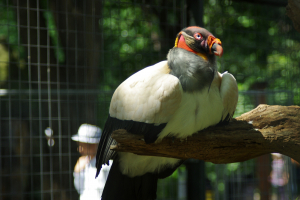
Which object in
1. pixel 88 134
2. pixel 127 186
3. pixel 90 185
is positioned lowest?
pixel 90 185

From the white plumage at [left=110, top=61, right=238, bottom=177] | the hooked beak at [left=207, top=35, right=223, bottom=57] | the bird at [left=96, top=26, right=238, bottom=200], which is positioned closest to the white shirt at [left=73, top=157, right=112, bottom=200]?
the bird at [left=96, top=26, right=238, bottom=200]

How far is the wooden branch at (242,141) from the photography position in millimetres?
1800

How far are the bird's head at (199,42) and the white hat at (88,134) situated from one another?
1.65 m

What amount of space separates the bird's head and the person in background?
1.64 metres

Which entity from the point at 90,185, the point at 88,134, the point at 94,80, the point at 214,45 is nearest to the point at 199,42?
the point at 214,45

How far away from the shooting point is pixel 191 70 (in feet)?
6.07

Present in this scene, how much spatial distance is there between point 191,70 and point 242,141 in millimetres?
583

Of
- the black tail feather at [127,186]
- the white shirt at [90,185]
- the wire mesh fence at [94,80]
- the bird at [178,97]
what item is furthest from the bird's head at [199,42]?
the white shirt at [90,185]

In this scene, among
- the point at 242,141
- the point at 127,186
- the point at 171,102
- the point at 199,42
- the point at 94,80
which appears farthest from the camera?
the point at 94,80

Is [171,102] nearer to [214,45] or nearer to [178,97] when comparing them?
[178,97]

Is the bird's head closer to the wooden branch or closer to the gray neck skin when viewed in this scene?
the gray neck skin

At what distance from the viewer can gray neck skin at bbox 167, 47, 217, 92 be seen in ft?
5.96

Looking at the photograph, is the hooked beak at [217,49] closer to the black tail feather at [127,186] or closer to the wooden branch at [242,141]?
the wooden branch at [242,141]

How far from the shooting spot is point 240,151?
1.86 metres
